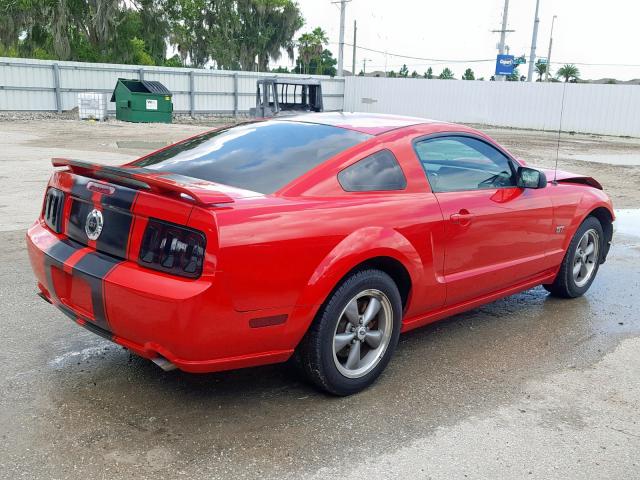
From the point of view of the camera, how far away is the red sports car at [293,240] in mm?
2932

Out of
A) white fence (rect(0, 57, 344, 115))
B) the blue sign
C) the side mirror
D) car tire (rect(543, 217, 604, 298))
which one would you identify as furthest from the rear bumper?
the blue sign

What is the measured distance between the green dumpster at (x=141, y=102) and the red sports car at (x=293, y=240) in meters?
22.9

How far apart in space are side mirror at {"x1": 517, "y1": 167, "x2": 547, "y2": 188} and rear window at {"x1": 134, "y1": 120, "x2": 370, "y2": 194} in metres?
1.34

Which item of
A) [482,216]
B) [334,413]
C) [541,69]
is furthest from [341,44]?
[541,69]

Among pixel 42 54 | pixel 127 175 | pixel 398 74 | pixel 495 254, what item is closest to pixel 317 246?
pixel 127 175

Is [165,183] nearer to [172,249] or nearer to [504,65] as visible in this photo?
[172,249]

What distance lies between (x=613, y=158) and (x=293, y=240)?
18.6 metres

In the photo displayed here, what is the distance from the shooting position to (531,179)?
178 inches

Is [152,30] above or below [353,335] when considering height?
above

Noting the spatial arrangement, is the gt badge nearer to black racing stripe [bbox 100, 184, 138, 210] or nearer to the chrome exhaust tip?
black racing stripe [bbox 100, 184, 138, 210]

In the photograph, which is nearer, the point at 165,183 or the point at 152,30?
the point at 165,183

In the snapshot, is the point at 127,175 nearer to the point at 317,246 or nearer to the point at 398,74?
the point at 317,246

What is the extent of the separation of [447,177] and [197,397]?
80.4 inches

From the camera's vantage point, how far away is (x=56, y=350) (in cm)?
402
